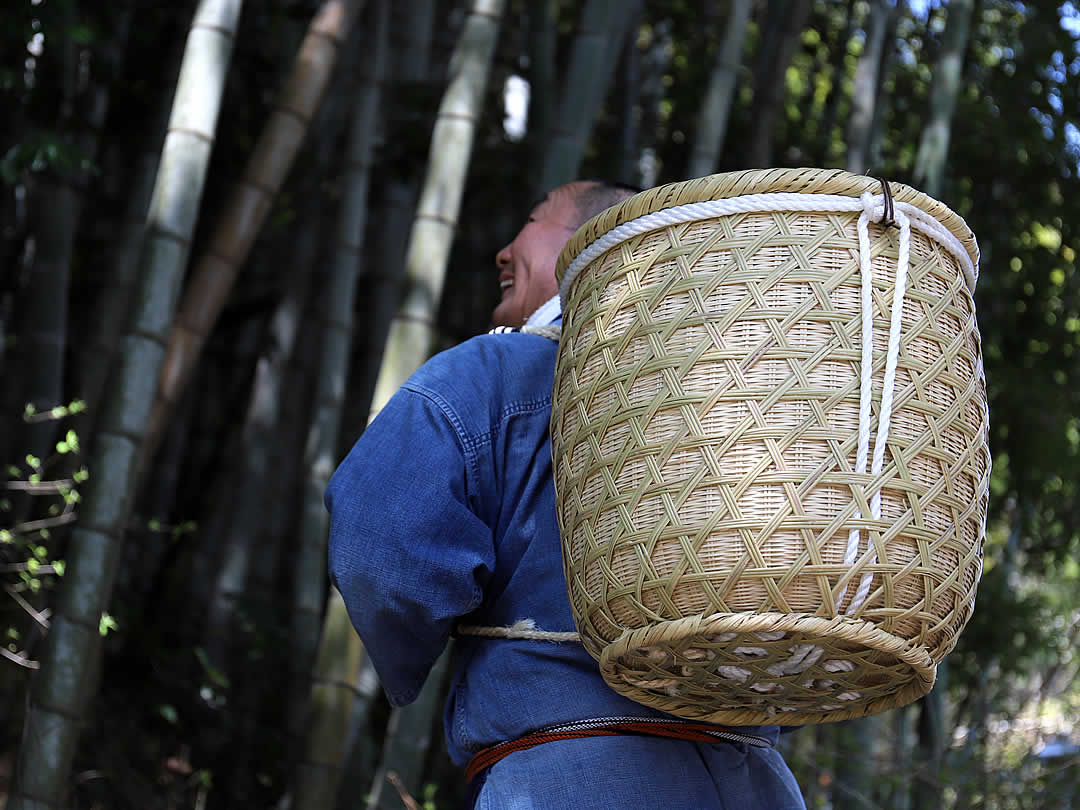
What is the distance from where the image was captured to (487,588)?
1.38m

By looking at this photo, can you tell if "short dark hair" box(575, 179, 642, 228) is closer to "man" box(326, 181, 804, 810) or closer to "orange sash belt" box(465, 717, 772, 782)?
"man" box(326, 181, 804, 810)

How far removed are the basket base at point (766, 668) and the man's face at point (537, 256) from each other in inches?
24.0

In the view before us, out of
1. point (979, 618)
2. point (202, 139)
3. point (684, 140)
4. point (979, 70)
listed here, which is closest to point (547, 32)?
point (684, 140)

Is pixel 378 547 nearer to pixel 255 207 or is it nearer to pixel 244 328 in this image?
pixel 255 207

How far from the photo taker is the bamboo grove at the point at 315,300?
8.05 feet

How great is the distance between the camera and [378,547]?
126 cm

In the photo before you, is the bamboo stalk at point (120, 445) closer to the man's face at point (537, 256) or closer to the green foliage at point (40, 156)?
the green foliage at point (40, 156)

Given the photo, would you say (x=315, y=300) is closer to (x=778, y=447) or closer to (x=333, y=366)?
(x=333, y=366)

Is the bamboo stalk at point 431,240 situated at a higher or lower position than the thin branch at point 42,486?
higher

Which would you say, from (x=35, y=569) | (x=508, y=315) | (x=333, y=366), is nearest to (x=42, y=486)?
(x=35, y=569)

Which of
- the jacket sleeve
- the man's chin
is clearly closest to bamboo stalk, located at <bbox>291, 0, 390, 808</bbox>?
the man's chin

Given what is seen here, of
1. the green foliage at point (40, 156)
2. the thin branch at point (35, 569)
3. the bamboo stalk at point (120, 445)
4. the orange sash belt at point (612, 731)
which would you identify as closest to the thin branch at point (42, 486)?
the thin branch at point (35, 569)

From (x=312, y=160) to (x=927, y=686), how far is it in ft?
13.6

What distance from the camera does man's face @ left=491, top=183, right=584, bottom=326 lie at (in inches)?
64.1
